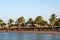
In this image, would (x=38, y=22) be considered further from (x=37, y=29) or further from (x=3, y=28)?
(x=3, y=28)

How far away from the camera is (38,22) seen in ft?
497

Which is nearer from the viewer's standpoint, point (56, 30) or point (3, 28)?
point (56, 30)

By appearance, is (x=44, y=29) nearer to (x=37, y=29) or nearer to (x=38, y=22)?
(x=37, y=29)

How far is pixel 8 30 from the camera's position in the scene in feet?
496

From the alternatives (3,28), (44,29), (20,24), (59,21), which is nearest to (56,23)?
(59,21)

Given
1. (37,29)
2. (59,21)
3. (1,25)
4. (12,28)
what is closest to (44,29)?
(37,29)

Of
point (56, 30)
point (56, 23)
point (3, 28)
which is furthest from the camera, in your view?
point (3, 28)

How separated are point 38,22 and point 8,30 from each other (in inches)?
888

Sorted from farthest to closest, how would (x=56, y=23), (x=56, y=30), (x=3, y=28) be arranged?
(x=3, y=28)
(x=56, y=23)
(x=56, y=30)

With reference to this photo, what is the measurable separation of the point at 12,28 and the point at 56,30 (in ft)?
114

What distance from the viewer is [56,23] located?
476 feet

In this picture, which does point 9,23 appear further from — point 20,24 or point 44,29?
point 44,29

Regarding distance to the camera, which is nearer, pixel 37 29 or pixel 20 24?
pixel 37 29

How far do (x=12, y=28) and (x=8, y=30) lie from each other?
3364 millimetres
